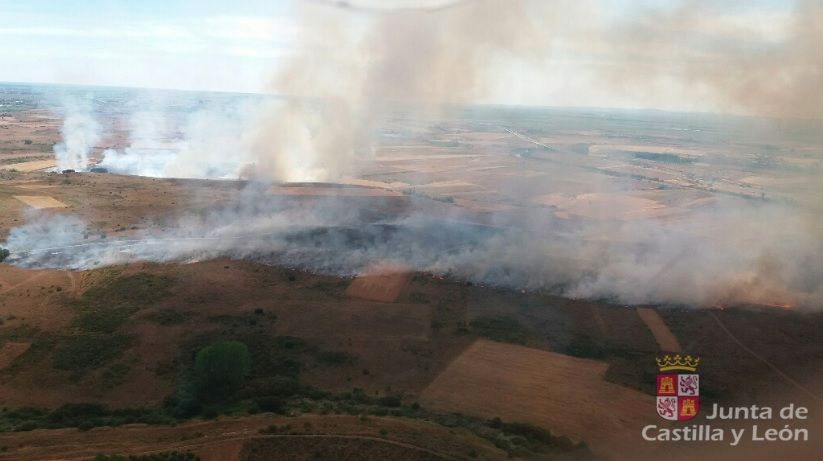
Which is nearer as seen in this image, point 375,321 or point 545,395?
point 545,395

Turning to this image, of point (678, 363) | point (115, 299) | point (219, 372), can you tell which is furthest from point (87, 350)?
point (678, 363)

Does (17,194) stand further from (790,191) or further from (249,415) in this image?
(790,191)

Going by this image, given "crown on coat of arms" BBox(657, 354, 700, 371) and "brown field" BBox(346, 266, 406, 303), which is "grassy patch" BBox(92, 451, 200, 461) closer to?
"brown field" BBox(346, 266, 406, 303)

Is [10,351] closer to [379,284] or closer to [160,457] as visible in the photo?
[160,457]

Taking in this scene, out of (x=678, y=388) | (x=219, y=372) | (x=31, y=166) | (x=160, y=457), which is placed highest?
(x=31, y=166)

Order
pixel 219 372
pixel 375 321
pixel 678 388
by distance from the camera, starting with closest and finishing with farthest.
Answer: pixel 219 372
pixel 678 388
pixel 375 321

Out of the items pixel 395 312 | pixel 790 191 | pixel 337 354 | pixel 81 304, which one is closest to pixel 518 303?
pixel 395 312

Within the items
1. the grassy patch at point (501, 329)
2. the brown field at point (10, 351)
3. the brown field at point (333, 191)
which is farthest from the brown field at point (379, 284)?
the brown field at point (333, 191)
